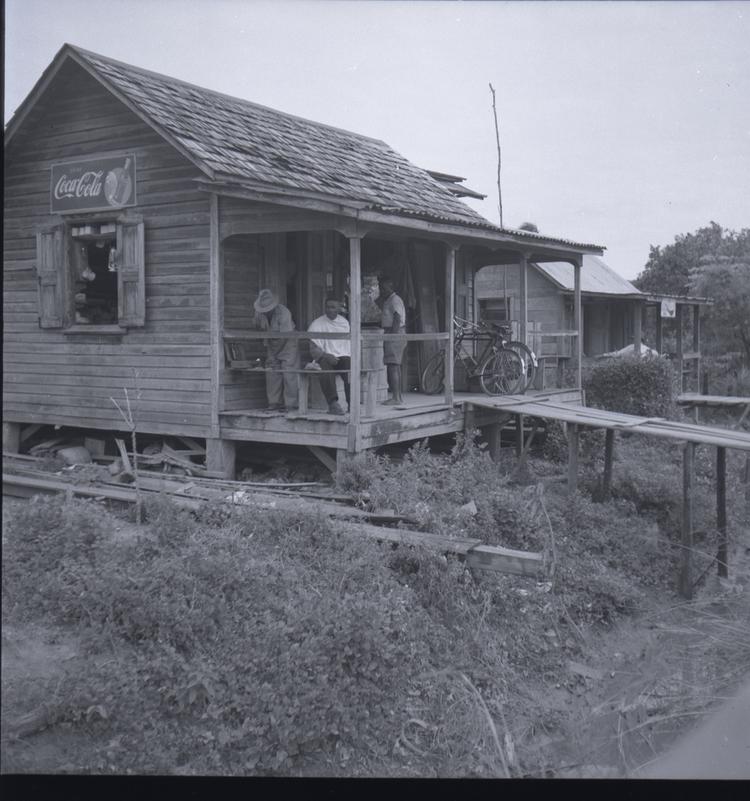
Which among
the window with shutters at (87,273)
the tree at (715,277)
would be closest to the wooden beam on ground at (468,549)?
the window with shutters at (87,273)

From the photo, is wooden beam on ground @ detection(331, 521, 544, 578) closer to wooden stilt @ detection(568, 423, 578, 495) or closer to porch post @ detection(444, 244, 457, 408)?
porch post @ detection(444, 244, 457, 408)

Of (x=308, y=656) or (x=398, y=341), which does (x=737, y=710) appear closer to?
(x=308, y=656)

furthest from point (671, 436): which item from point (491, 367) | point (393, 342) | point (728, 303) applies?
point (728, 303)

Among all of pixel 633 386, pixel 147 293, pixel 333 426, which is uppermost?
pixel 147 293

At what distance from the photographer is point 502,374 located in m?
13.4

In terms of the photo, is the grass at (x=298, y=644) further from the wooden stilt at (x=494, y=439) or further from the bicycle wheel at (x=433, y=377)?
the bicycle wheel at (x=433, y=377)

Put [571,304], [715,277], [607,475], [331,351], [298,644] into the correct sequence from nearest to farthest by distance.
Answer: [298,644] → [331,351] → [607,475] → [715,277] → [571,304]

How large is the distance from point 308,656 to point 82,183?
7.80 m

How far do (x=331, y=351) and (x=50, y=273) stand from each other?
4.04 metres

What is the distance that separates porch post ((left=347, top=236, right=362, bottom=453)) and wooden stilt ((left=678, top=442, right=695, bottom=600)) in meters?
4.16

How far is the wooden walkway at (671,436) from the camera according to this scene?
10547mm

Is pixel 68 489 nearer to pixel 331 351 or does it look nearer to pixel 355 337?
pixel 355 337

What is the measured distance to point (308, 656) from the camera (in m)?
6.12

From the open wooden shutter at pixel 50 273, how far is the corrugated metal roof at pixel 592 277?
14.7 meters
